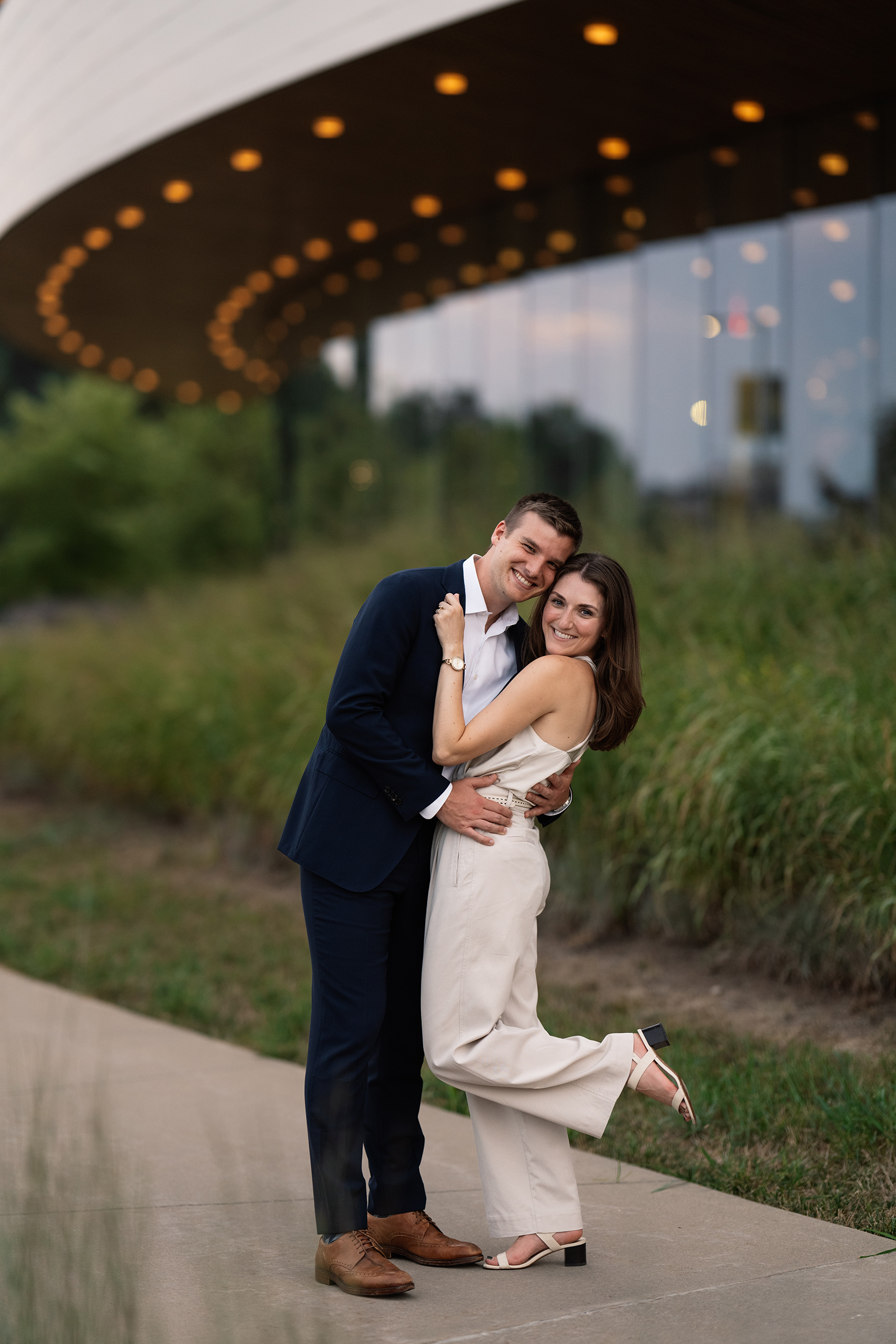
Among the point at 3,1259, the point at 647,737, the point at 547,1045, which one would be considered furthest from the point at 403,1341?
the point at 647,737

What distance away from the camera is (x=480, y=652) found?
3604mm

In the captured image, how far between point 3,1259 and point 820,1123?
2.91m

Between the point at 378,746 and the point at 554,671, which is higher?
the point at 554,671

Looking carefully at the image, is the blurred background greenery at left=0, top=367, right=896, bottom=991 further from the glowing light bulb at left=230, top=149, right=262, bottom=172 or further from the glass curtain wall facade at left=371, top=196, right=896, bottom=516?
the glowing light bulb at left=230, top=149, right=262, bottom=172

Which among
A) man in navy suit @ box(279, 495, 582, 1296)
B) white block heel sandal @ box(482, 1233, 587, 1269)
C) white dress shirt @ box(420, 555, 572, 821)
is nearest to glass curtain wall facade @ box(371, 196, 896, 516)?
white dress shirt @ box(420, 555, 572, 821)

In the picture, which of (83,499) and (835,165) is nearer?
(835,165)

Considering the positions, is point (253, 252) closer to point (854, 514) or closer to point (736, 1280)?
point (854, 514)

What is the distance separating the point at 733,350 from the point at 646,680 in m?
5.36

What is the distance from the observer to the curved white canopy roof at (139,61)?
927cm

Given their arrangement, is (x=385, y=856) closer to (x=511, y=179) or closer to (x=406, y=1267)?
(x=406, y=1267)

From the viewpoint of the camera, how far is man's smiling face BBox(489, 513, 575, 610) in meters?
3.43

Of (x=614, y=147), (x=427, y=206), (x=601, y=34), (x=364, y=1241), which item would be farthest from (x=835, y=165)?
(x=364, y=1241)

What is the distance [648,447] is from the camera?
12906mm

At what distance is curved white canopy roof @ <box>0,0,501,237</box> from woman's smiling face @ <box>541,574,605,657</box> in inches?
240
